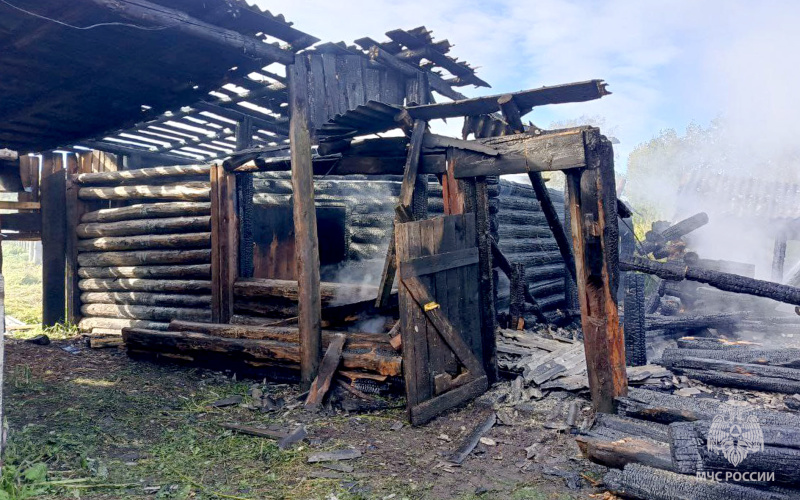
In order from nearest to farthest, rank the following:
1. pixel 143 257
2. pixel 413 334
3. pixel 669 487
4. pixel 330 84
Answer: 1. pixel 669 487
2. pixel 413 334
3. pixel 330 84
4. pixel 143 257

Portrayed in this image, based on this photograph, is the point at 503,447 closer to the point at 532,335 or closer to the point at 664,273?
the point at 532,335

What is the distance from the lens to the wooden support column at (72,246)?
10438 mm

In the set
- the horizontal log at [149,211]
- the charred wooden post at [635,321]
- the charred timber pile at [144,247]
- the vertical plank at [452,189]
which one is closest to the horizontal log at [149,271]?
the charred timber pile at [144,247]

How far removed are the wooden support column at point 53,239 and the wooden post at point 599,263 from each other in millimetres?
9651

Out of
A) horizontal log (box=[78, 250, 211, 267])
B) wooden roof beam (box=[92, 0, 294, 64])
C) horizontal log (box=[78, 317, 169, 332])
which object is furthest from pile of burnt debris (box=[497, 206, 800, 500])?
horizontal log (box=[78, 317, 169, 332])

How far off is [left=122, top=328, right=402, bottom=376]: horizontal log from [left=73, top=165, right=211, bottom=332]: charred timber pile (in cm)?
118

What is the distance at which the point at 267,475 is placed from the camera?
444cm

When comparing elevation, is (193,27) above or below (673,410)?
above

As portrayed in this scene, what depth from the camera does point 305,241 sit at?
6.63m

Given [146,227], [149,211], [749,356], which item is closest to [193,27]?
[149,211]

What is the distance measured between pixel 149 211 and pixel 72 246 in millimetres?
2115

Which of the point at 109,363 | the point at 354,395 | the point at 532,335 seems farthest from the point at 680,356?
the point at 109,363

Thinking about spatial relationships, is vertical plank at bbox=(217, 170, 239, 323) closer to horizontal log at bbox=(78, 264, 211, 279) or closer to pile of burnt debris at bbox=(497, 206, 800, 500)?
horizontal log at bbox=(78, 264, 211, 279)

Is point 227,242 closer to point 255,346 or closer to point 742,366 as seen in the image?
point 255,346
